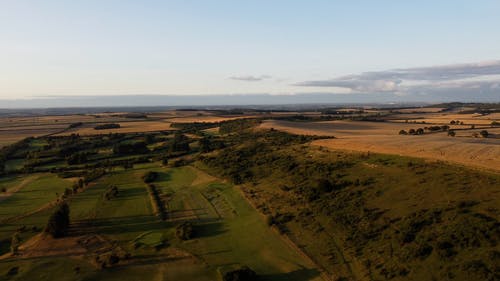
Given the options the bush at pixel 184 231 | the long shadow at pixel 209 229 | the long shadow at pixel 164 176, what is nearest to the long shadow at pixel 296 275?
the long shadow at pixel 209 229

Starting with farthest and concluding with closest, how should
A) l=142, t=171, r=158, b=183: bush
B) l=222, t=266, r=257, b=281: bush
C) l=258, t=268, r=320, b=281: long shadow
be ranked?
l=142, t=171, r=158, b=183: bush < l=258, t=268, r=320, b=281: long shadow < l=222, t=266, r=257, b=281: bush

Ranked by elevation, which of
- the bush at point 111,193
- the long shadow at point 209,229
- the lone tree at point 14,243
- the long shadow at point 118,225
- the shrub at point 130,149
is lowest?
the lone tree at point 14,243

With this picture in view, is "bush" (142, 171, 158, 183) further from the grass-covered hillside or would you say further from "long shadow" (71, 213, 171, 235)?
"long shadow" (71, 213, 171, 235)

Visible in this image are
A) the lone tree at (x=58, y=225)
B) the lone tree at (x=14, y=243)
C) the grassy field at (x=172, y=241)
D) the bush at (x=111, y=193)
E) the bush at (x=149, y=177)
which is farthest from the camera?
the bush at (x=149, y=177)

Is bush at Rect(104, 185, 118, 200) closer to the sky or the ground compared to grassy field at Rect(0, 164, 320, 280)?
closer to the sky

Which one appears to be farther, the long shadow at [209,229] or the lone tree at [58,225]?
the lone tree at [58,225]

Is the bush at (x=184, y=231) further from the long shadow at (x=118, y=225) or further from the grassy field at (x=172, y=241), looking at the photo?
the long shadow at (x=118, y=225)

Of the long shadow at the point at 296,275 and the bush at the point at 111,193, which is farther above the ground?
the bush at the point at 111,193

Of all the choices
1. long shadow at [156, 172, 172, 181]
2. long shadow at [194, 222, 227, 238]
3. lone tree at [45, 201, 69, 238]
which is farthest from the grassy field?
long shadow at [156, 172, 172, 181]

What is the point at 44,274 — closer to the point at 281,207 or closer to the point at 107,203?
the point at 107,203
